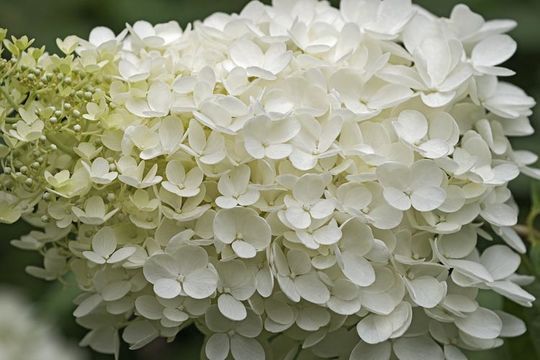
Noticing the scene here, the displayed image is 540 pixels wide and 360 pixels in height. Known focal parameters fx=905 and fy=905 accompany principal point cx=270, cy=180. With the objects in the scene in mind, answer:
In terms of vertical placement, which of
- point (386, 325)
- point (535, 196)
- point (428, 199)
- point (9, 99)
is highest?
point (9, 99)

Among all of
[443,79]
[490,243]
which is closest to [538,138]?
[490,243]

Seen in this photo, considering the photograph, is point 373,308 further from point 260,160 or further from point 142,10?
point 142,10

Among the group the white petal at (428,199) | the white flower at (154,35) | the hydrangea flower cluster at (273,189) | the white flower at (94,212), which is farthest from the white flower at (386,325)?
the white flower at (154,35)

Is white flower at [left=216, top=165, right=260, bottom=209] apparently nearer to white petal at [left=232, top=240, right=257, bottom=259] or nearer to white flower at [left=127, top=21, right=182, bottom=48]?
white petal at [left=232, top=240, right=257, bottom=259]

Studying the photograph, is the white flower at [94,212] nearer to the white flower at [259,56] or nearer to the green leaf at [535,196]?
the white flower at [259,56]

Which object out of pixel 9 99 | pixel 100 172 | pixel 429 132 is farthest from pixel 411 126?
pixel 9 99

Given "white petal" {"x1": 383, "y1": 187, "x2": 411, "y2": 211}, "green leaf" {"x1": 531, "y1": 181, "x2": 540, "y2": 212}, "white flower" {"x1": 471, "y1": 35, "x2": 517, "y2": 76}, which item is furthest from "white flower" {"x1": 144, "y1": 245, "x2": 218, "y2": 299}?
"green leaf" {"x1": 531, "y1": 181, "x2": 540, "y2": 212}

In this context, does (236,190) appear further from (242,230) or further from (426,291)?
(426,291)

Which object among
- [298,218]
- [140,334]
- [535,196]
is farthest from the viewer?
[535,196]

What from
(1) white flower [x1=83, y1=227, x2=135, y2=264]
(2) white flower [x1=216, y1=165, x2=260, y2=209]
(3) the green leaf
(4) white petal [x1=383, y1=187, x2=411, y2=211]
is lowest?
(3) the green leaf
